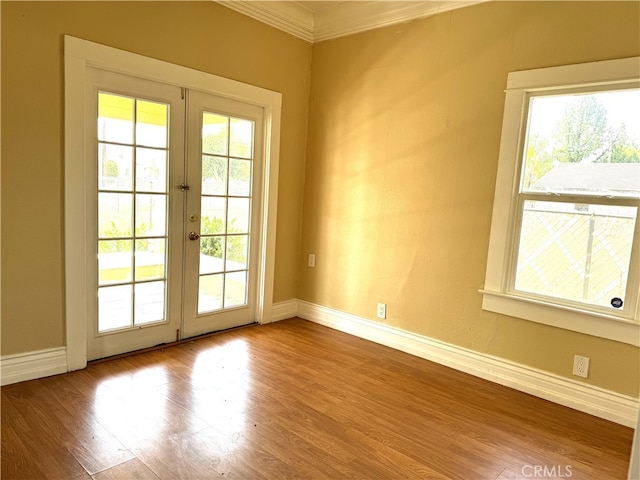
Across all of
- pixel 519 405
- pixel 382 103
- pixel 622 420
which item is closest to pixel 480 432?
pixel 519 405

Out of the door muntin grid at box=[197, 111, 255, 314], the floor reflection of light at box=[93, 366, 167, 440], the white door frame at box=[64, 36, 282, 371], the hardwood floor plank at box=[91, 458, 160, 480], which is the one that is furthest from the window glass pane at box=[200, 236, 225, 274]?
the hardwood floor plank at box=[91, 458, 160, 480]

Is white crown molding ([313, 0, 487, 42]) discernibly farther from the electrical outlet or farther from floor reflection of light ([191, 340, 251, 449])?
floor reflection of light ([191, 340, 251, 449])

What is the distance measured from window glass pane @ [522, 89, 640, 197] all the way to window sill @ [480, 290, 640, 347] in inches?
28.8

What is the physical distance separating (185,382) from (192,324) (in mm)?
808

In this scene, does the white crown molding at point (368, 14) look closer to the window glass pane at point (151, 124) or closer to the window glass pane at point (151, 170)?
the window glass pane at point (151, 124)

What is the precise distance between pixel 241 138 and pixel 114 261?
4.69ft

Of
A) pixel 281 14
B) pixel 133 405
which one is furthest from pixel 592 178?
pixel 133 405

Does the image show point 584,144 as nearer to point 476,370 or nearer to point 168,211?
point 476,370

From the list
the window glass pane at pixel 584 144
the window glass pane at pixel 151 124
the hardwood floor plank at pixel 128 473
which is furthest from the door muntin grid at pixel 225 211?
the window glass pane at pixel 584 144

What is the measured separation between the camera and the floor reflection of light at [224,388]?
221cm

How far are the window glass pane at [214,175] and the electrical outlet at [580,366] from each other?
2803 mm

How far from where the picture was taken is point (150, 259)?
10.1 ft

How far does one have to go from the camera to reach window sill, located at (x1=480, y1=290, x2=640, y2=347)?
7.91ft

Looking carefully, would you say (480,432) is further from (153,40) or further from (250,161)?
(153,40)
